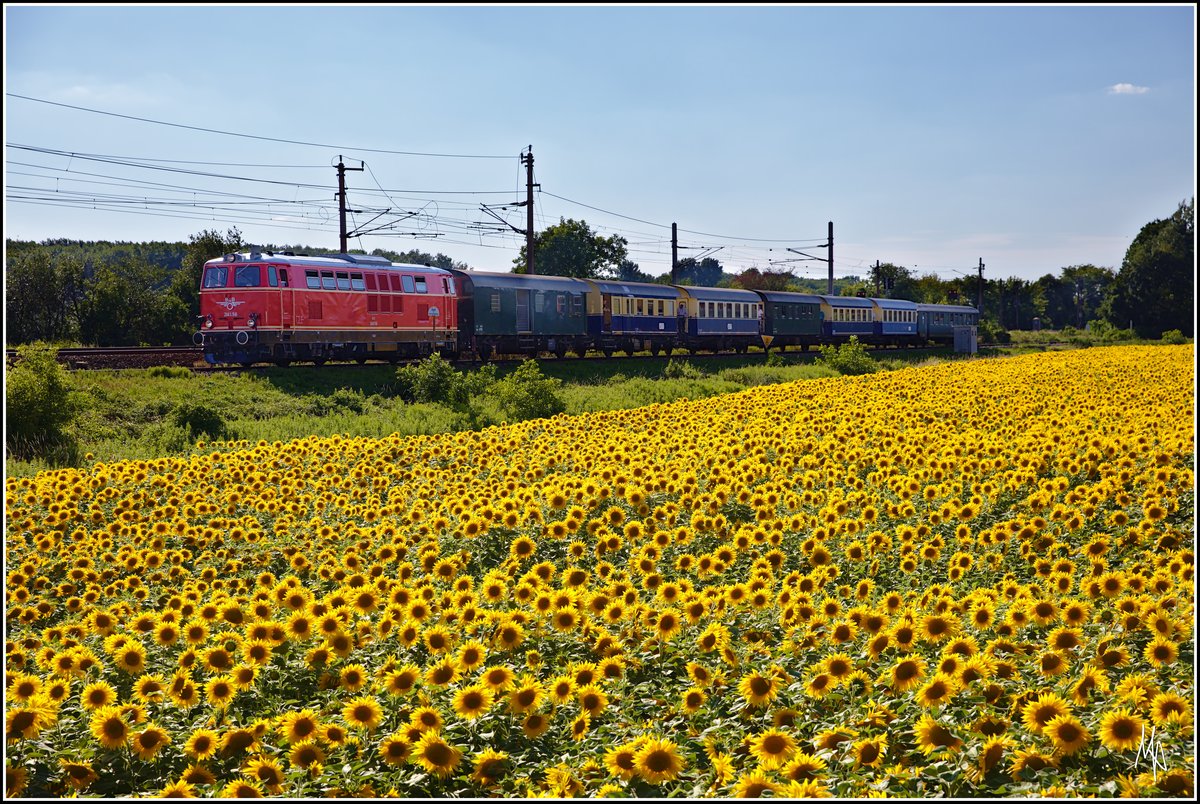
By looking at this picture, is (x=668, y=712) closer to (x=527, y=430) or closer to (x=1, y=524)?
(x=1, y=524)

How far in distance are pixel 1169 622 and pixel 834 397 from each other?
13165 millimetres

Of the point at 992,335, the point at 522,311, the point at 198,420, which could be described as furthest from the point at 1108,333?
the point at 198,420

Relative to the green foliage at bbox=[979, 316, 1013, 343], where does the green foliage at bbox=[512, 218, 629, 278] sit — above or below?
above

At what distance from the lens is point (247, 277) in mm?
26781

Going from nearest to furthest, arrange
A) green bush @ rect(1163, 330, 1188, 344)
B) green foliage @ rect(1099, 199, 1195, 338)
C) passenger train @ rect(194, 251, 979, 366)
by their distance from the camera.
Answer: passenger train @ rect(194, 251, 979, 366)
green bush @ rect(1163, 330, 1188, 344)
green foliage @ rect(1099, 199, 1195, 338)

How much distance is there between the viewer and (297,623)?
570 cm

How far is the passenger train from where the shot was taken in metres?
26.9

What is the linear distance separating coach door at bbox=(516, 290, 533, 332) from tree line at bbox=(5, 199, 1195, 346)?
8.22 feet

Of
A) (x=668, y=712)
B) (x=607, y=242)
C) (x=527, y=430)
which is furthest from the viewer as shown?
(x=607, y=242)

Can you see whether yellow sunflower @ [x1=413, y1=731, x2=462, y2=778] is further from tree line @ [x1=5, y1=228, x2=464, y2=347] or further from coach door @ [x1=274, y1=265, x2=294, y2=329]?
tree line @ [x1=5, y1=228, x2=464, y2=347]

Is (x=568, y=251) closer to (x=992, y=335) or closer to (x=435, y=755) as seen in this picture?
(x=992, y=335)

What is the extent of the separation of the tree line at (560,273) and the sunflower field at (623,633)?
603 centimetres

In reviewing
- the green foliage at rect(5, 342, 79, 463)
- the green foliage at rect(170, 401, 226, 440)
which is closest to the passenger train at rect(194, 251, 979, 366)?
the green foliage at rect(170, 401, 226, 440)

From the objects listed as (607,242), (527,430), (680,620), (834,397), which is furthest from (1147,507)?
(607,242)
